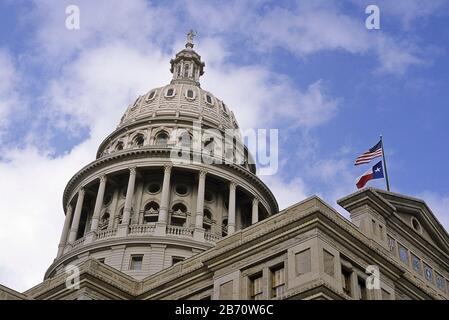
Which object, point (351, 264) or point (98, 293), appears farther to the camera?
point (98, 293)

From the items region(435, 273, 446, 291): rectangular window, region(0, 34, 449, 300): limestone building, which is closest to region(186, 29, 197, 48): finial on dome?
region(0, 34, 449, 300): limestone building

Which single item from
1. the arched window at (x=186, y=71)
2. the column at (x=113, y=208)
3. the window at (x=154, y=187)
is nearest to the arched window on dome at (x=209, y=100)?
the arched window at (x=186, y=71)

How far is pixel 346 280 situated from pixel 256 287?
477cm

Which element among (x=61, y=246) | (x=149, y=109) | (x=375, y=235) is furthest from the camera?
(x=149, y=109)

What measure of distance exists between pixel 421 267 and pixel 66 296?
22282 mm

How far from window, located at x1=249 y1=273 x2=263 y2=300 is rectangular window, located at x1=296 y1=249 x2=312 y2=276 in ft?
8.48

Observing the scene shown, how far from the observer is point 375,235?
140 ft

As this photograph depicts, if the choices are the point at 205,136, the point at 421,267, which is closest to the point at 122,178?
the point at 205,136

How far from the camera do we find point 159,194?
7456cm

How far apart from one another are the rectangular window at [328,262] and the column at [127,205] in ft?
114

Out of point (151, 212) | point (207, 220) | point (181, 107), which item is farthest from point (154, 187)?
point (181, 107)

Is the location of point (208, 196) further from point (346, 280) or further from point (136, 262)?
point (346, 280)

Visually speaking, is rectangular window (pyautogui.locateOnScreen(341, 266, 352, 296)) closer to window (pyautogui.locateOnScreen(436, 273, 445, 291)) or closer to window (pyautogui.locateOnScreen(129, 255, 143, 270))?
window (pyautogui.locateOnScreen(436, 273, 445, 291))
